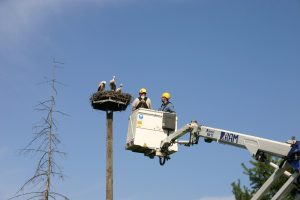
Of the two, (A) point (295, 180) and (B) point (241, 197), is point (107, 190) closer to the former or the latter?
(B) point (241, 197)

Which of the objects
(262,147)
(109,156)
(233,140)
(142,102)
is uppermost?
(142,102)

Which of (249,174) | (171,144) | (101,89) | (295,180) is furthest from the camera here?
(249,174)

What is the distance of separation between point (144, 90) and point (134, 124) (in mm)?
1144

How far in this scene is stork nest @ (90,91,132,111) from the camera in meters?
20.4

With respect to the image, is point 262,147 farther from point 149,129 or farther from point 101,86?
point 101,86

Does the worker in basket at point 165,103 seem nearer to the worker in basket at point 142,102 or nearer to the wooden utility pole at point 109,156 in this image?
the worker in basket at point 142,102

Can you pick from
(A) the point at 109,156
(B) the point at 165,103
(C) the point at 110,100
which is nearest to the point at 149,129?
(B) the point at 165,103

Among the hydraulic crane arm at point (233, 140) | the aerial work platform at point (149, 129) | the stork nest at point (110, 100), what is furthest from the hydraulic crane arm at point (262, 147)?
the stork nest at point (110, 100)

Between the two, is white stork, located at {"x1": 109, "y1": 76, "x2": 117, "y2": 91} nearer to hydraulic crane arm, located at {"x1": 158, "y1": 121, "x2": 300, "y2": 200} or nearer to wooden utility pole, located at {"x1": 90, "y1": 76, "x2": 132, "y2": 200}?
wooden utility pole, located at {"x1": 90, "y1": 76, "x2": 132, "y2": 200}

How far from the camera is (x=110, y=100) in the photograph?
2041 centimetres

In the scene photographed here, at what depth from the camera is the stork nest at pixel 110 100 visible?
20438 millimetres

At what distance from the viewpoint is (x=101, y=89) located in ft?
67.7

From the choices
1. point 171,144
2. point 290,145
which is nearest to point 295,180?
point 290,145

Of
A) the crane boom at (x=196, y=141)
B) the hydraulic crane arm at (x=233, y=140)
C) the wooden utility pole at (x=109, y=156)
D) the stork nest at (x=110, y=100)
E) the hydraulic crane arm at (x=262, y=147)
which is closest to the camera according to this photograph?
the hydraulic crane arm at (x=262, y=147)
